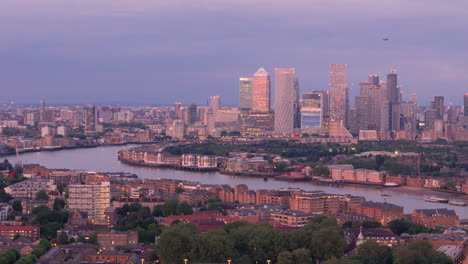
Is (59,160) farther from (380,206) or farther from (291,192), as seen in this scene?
(380,206)

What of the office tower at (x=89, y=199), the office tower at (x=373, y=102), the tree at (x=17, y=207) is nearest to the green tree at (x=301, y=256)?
the office tower at (x=89, y=199)

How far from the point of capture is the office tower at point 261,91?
A: 5359cm

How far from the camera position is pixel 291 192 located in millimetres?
17500

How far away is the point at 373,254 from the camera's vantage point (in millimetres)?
10336

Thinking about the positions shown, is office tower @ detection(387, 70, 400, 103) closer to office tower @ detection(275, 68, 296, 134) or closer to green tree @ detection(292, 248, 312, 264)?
office tower @ detection(275, 68, 296, 134)

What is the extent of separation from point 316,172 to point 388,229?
42.2 feet

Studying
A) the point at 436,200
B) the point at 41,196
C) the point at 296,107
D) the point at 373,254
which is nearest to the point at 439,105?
the point at 296,107

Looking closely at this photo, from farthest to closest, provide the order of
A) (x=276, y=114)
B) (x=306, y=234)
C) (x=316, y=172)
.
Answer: (x=276, y=114) < (x=316, y=172) < (x=306, y=234)

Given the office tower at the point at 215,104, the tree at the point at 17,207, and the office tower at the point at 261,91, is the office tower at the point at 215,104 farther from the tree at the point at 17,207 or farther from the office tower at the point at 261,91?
the tree at the point at 17,207

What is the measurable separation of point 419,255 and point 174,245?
2.74 metres

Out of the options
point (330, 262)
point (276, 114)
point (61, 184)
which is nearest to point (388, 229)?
point (330, 262)

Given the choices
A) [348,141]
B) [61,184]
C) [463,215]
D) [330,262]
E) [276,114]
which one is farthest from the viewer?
[276,114]

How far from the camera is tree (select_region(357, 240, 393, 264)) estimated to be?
33.7 feet

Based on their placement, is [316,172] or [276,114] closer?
[316,172]
